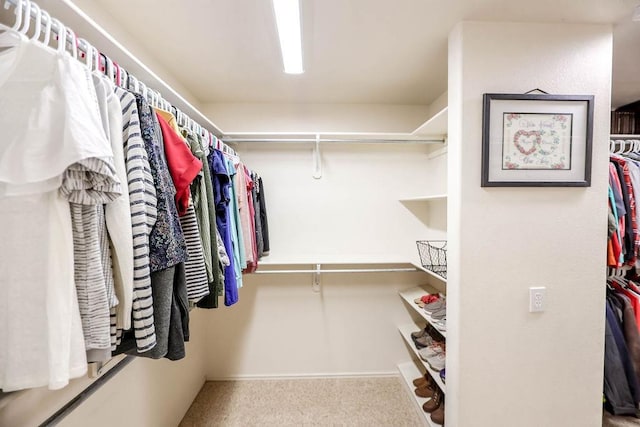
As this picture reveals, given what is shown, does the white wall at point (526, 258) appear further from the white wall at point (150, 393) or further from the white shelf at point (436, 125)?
the white wall at point (150, 393)

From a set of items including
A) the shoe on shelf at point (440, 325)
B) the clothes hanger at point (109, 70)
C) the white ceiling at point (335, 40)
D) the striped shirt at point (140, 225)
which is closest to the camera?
the striped shirt at point (140, 225)

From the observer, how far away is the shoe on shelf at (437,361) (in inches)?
60.8

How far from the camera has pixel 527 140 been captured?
1239 millimetres

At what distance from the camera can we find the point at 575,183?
4.07 ft

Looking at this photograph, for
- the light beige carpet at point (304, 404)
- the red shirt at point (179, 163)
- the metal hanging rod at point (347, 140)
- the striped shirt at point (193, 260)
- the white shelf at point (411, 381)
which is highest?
the metal hanging rod at point (347, 140)

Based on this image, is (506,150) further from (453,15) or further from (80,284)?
(80,284)

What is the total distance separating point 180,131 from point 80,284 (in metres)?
0.66

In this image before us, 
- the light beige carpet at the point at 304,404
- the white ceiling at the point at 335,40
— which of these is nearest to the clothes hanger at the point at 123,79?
the white ceiling at the point at 335,40

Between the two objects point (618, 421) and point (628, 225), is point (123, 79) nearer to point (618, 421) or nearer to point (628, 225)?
point (628, 225)

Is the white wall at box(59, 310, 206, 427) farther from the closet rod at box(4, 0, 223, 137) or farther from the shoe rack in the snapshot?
the shoe rack

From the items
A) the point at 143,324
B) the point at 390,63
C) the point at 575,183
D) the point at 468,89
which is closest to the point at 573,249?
the point at 575,183

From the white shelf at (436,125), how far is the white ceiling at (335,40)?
352 millimetres

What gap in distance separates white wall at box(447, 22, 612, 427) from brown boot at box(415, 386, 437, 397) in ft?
1.61

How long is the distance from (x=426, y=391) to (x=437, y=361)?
35 centimetres
